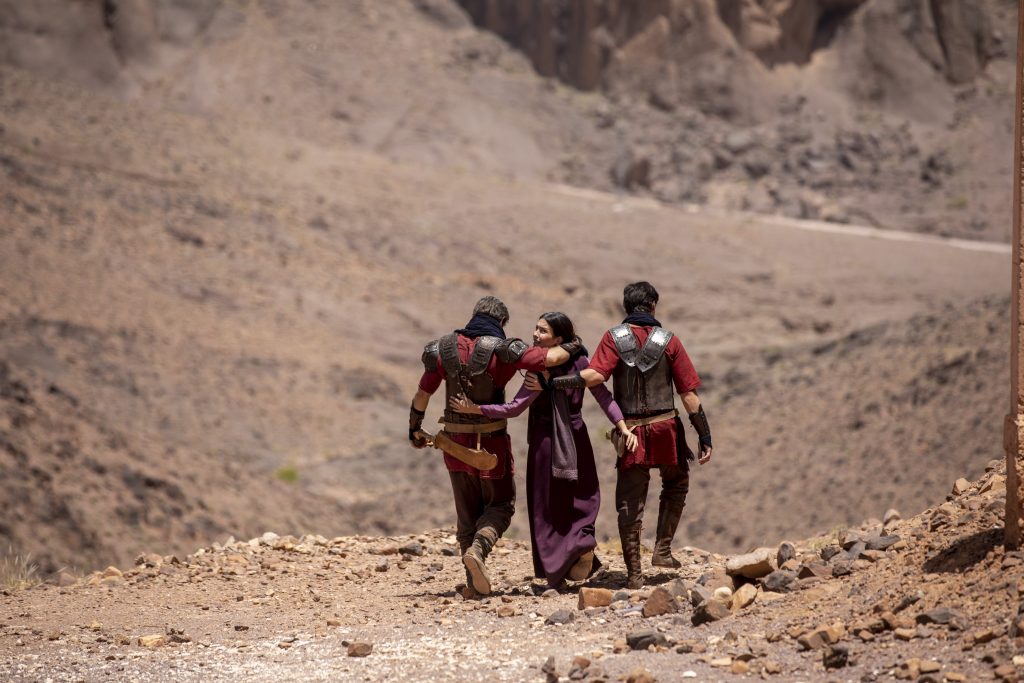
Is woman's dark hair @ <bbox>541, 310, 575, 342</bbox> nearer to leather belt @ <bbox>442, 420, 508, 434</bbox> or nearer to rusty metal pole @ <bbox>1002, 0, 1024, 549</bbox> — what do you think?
leather belt @ <bbox>442, 420, 508, 434</bbox>

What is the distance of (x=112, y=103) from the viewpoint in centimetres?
3647

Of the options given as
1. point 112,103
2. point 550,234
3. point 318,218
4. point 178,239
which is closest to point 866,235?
point 550,234

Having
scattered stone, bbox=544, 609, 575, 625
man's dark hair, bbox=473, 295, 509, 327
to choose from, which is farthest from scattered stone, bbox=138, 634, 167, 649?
man's dark hair, bbox=473, 295, 509, 327

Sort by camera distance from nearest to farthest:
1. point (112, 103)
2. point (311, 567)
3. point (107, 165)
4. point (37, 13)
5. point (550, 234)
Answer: point (311, 567) → point (107, 165) → point (550, 234) → point (112, 103) → point (37, 13)

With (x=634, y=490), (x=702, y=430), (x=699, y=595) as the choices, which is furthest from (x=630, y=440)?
(x=699, y=595)

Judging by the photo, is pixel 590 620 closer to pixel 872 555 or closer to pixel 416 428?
pixel 872 555

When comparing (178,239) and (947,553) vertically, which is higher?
(947,553)

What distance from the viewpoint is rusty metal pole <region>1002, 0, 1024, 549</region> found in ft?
20.8

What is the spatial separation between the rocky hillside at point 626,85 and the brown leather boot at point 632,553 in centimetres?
3135

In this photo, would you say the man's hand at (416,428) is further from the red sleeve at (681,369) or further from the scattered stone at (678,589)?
the scattered stone at (678,589)

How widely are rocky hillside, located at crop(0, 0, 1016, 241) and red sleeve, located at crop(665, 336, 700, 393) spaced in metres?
31.1

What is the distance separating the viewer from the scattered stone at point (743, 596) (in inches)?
279

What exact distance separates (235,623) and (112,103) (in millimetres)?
31013

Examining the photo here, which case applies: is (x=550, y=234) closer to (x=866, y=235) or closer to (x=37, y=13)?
(x=866, y=235)
